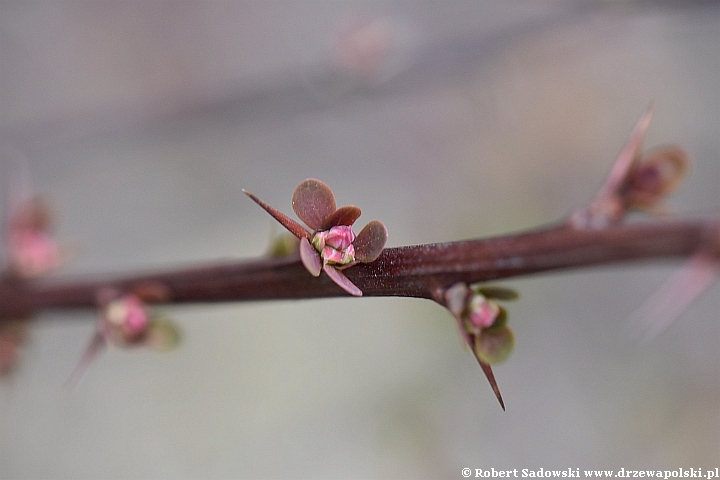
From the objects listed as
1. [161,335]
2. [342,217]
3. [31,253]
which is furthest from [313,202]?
[31,253]

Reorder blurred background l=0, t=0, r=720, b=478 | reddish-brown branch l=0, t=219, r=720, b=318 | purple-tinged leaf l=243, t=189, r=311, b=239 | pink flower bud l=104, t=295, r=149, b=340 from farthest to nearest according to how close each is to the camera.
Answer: blurred background l=0, t=0, r=720, b=478, pink flower bud l=104, t=295, r=149, b=340, reddish-brown branch l=0, t=219, r=720, b=318, purple-tinged leaf l=243, t=189, r=311, b=239

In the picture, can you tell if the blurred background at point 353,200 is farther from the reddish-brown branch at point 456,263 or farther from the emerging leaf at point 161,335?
the reddish-brown branch at point 456,263

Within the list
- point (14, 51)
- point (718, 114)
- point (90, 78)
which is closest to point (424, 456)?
point (718, 114)

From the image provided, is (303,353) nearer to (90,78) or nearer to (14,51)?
(90,78)

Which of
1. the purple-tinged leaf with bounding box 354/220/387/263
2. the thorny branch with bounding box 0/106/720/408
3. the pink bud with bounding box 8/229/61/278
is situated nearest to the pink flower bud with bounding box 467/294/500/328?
the thorny branch with bounding box 0/106/720/408

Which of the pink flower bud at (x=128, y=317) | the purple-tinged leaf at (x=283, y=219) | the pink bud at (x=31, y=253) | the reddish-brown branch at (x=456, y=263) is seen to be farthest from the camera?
the pink bud at (x=31, y=253)

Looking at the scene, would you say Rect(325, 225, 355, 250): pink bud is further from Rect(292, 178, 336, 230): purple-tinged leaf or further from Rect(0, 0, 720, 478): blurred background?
Rect(0, 0, 720, 478): blurred background

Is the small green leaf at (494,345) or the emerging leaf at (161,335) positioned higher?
the small green leaf at (494,345)

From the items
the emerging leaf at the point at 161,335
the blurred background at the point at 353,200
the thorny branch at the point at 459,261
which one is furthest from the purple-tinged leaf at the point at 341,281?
the blurred background at the point at 353,200
